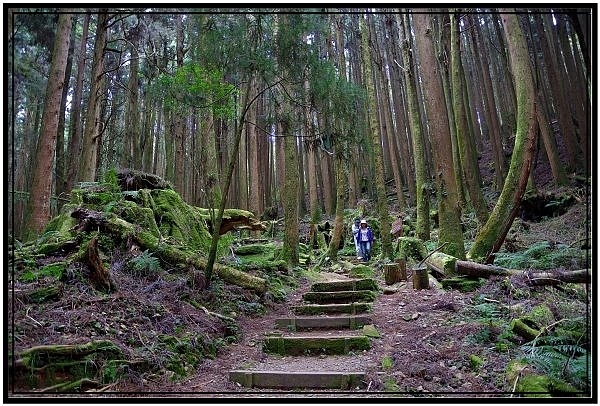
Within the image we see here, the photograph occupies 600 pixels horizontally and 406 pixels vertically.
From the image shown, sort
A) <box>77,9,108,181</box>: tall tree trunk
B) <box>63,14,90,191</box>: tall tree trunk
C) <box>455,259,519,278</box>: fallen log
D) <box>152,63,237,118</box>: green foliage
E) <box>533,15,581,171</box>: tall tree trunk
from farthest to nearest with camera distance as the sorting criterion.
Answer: <box>533,15,581,171</box>: tall tree trunk
<box>63,14,90,191</box>: tall tree trunk
<box>77,9,108,181</box>: tall tree trunk
<box>455,259,519,278</box>: fallen log
<box>152,63,237,118</box>: green foliage

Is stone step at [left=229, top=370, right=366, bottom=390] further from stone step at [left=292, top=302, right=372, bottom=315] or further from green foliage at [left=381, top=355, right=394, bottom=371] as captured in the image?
stone step at [left=292, top=302, right=372, bottom=315]

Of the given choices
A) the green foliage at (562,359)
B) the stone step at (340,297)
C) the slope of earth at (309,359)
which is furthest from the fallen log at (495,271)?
the stone step at (340,297)

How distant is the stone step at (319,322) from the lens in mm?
6273

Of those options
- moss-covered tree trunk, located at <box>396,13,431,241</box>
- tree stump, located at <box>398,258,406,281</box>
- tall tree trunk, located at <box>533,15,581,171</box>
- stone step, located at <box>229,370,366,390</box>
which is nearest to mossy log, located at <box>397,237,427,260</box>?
tree stump, located at <box>398,258,406,281</box>

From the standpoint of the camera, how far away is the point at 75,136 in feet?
38.7

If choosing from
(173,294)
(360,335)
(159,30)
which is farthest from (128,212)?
(159,30)

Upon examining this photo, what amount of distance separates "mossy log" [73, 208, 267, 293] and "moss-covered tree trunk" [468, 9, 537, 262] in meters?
3.95

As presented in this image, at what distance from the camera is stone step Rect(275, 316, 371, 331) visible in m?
6.27

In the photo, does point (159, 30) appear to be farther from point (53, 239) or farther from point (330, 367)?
point (330, 367)

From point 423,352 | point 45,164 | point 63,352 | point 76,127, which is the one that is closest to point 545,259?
point 423,352

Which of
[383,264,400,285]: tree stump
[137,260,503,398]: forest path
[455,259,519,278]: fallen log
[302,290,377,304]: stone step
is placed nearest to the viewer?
[137,260,503,398]: forest path

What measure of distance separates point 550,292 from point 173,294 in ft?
16.1

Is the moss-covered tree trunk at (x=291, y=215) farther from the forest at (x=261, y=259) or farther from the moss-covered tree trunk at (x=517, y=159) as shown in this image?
the moss-covered tree trunk at (x=517, y=159)

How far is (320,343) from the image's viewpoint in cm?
539
